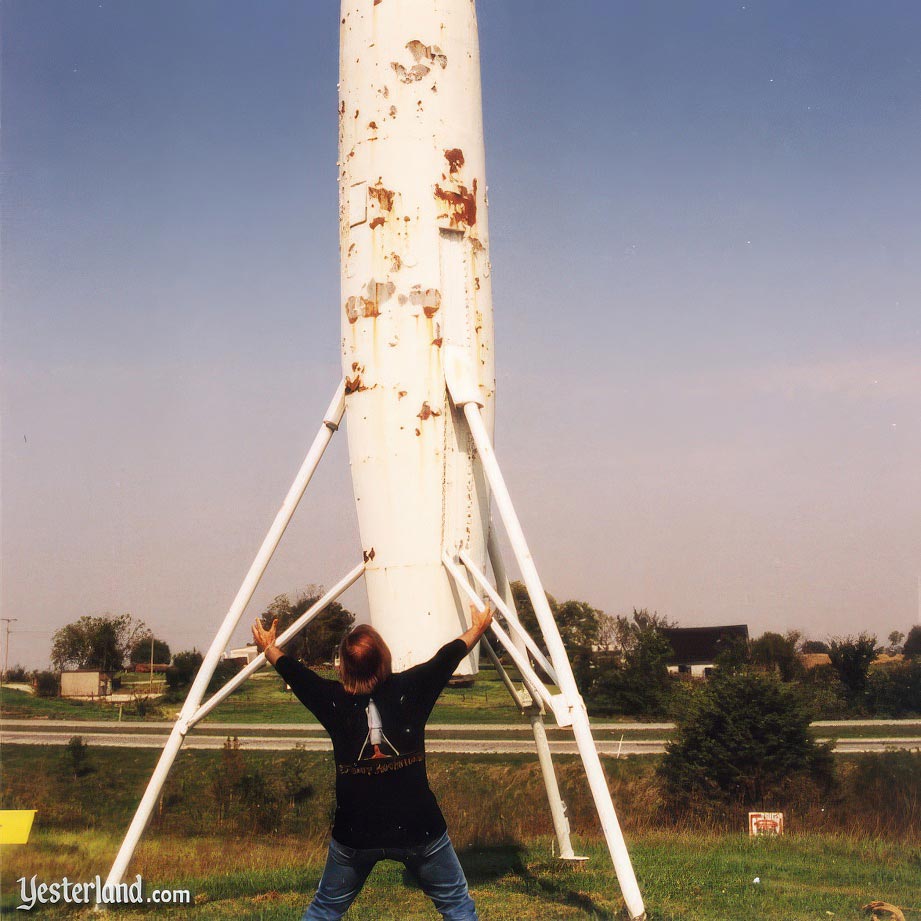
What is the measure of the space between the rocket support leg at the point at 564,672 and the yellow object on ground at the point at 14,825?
419 cm

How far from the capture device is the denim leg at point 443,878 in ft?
15.4

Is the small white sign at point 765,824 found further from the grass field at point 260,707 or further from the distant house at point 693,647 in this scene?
the distant house at point 693,647

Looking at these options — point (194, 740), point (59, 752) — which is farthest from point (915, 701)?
point (59, 752)

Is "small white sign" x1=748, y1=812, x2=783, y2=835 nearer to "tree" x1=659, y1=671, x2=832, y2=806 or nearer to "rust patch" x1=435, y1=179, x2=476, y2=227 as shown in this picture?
"tree" x1=659, y1=671, x2=832, y2=806

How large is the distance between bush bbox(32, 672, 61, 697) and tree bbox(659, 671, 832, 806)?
72.9ft

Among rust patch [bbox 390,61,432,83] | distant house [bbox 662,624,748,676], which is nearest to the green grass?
rust patch [bbox 390,61,432,83]

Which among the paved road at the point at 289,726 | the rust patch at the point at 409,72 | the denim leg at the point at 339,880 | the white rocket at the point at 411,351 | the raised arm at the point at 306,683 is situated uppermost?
the rust patch at the point at 409,72

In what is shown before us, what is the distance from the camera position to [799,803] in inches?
703

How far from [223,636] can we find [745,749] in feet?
43.7

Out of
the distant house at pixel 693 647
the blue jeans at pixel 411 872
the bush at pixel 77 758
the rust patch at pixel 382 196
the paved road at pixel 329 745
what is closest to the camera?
the blue jeans at pixel 411 872

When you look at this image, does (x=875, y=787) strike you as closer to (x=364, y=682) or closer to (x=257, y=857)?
(x=257, y=857)

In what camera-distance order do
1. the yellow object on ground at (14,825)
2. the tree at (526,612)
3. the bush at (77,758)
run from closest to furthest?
the yellow object on ground at (14,825) → the bush at (77,758) → the tree at (526,612)

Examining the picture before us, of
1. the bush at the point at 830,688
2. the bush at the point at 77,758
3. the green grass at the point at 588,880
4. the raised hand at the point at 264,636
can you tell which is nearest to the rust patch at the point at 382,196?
the raised hand at the point at 264,636

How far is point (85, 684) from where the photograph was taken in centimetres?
3291
